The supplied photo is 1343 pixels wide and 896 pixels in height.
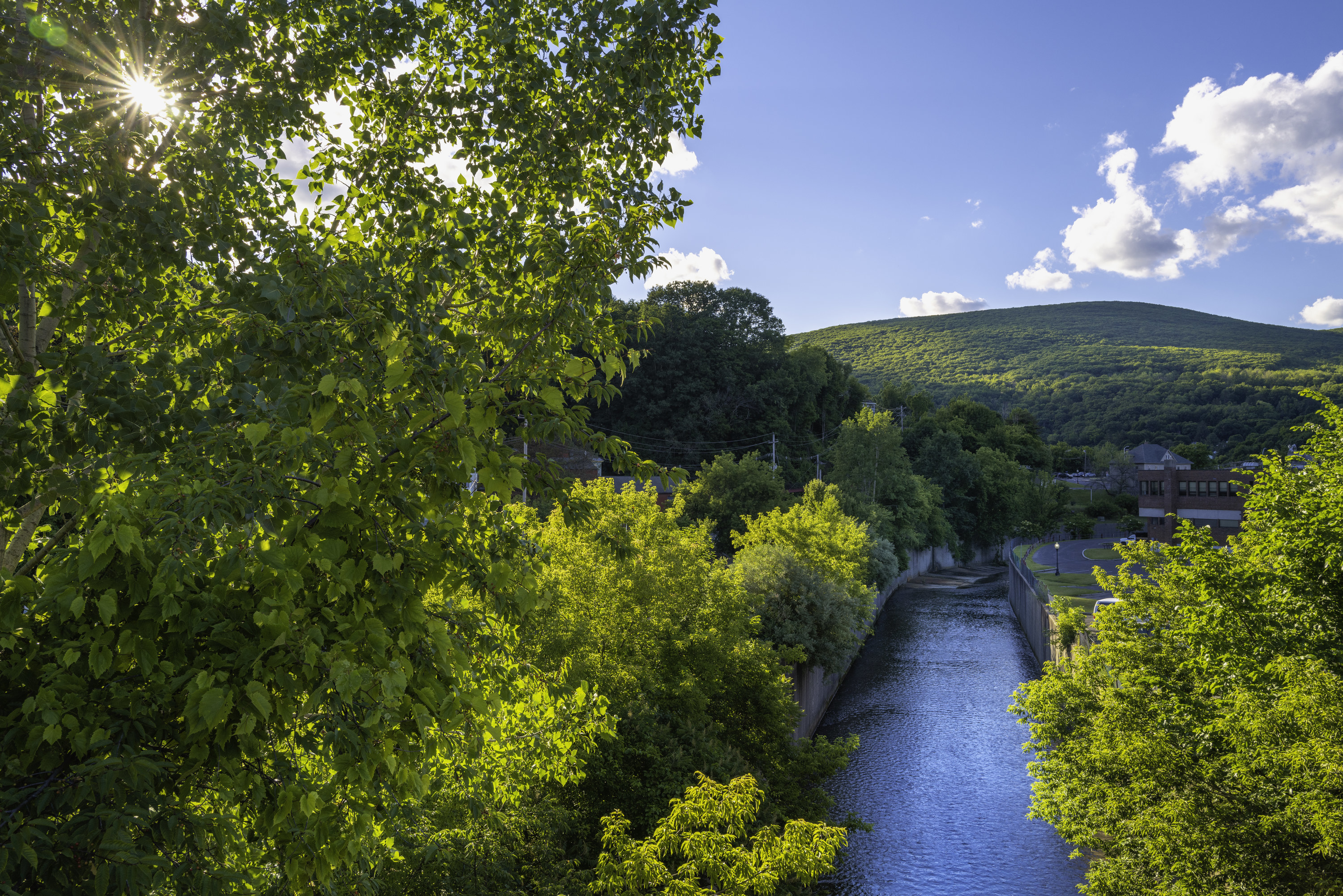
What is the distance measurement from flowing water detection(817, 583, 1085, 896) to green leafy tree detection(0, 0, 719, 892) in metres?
A: 19.1

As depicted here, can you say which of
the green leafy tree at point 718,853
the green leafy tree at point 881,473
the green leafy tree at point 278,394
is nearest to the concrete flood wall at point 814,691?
the green leafy tree at point 718,853

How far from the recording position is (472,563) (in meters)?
4.41

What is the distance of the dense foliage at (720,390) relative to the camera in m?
80.4

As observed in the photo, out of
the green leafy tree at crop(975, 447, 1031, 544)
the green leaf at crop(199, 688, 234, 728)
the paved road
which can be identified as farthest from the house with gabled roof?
the green leaf at crop(199, 688, 234, 728)

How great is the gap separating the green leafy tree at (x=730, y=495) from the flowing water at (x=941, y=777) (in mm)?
11238

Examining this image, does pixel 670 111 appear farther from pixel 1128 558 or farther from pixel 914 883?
pixel 914 883

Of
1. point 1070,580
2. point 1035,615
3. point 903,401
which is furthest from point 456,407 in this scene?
point 903,401

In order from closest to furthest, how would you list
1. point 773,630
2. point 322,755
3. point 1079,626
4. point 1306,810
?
point 322,755
point 1306,810
point 1079,626
point 773,630

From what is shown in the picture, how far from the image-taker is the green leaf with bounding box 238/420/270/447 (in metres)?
3.49

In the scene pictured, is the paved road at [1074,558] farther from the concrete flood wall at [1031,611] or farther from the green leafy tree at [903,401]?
the green leafy tree at [903,401]

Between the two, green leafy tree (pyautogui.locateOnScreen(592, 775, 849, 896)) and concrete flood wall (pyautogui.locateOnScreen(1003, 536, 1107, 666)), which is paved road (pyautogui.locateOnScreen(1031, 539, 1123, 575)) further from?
green leafy tree (pyautogui.locateOnScreen(592, 775, 849, 896))

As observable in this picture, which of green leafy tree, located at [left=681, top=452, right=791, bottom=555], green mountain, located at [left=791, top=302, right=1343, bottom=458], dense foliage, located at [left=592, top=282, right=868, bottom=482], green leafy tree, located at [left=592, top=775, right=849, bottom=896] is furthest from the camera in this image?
green mountain, located at [left=791, top=302, right=1343, bottom=458]

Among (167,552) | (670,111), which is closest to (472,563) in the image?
(167,552)

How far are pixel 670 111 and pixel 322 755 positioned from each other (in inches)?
184
